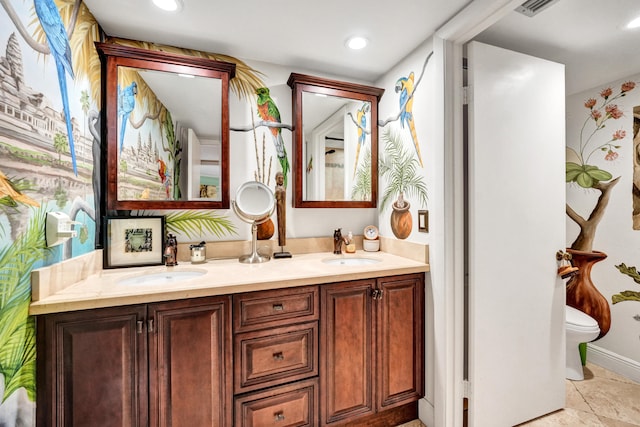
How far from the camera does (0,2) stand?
894mm

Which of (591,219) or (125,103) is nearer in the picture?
(125,103)

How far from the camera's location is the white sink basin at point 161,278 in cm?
149

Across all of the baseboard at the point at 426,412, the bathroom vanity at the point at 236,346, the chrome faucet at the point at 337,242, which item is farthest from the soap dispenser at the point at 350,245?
the baseboard at the point at 426,412

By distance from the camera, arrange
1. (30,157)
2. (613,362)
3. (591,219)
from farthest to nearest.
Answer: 1. (591,219)
2. (613,362)
3. (30,157)

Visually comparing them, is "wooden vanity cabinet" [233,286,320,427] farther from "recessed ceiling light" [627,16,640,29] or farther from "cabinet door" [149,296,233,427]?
"recessed ceiling light" [627,16,640,29]

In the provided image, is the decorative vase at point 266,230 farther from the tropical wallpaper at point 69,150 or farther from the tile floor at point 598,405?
the tile floor at point 598,405

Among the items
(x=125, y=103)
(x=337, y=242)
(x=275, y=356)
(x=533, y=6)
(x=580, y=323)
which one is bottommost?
(x=580, y=323)

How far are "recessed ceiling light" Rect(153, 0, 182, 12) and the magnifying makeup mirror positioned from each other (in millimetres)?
966

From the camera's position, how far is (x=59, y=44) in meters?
1.21

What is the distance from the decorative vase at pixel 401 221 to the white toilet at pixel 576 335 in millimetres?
1393

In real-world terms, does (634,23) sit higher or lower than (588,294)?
higher

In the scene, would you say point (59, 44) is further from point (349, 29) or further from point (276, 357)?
point (276, 357)

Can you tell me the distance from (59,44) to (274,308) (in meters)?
1.47

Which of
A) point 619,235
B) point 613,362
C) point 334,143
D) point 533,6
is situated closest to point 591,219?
point 619,235
